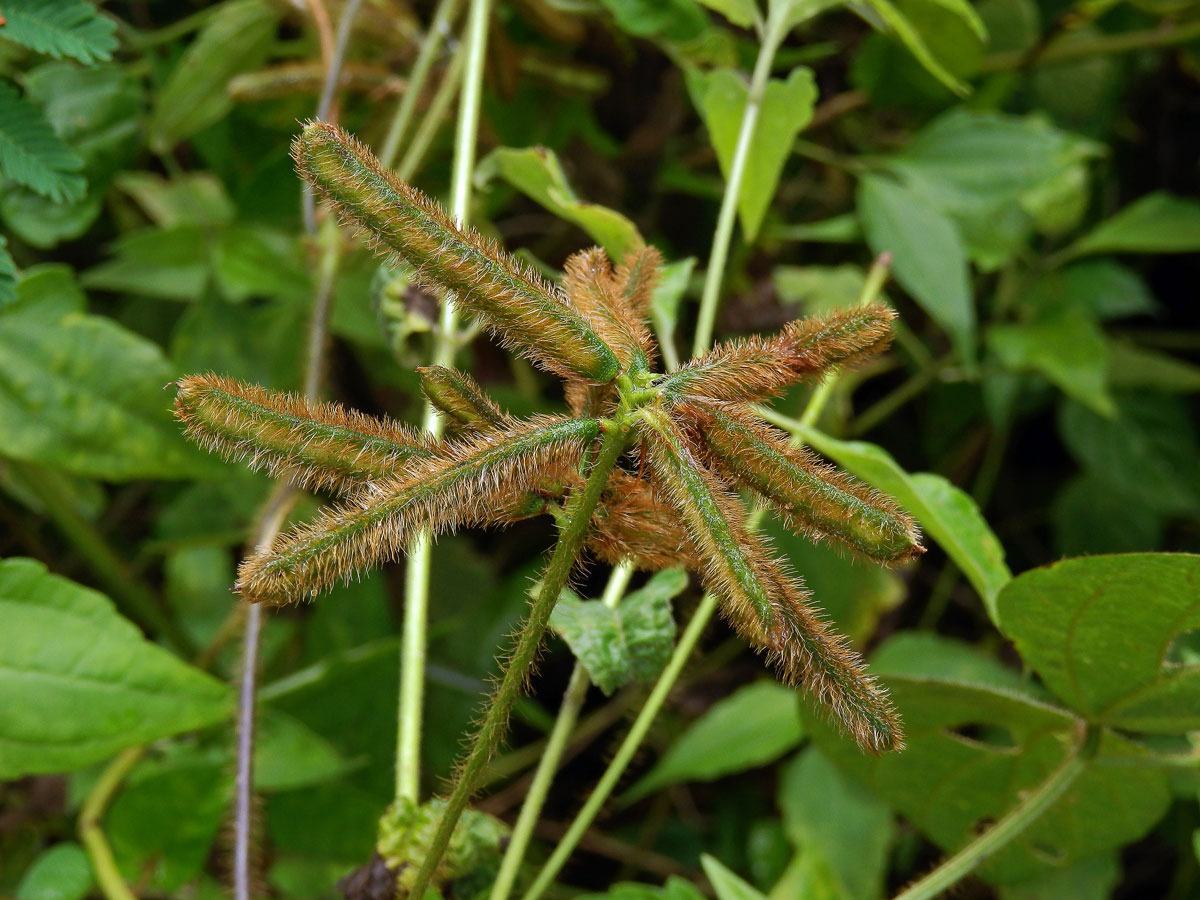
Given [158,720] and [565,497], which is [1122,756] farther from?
[158,720]

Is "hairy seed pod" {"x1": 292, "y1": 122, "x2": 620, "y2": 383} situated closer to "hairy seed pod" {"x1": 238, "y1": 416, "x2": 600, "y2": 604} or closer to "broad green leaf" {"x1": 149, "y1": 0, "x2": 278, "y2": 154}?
"hairy seed pod" {"x1": 238, "y1": 416, "x2": 600, "y2": 604}

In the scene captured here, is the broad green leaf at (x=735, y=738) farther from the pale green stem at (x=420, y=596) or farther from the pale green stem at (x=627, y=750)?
the pale green stem at (x=420, y=596)

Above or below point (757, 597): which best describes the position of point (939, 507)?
below

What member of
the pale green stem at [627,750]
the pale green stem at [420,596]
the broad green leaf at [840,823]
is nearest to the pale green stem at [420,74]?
the pale green stem at [420,596]

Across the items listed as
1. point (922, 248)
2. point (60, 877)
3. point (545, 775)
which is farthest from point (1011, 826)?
point (60, 877)

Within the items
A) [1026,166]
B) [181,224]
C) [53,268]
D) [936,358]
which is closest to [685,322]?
[936,358]

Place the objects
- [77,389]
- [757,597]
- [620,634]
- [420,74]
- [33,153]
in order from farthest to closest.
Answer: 1. [420,74]
2. [77,389]
3. [33,153]
4. [620,634]
5. [757,597]

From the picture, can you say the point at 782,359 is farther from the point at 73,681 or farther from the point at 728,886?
the point at 73,681
